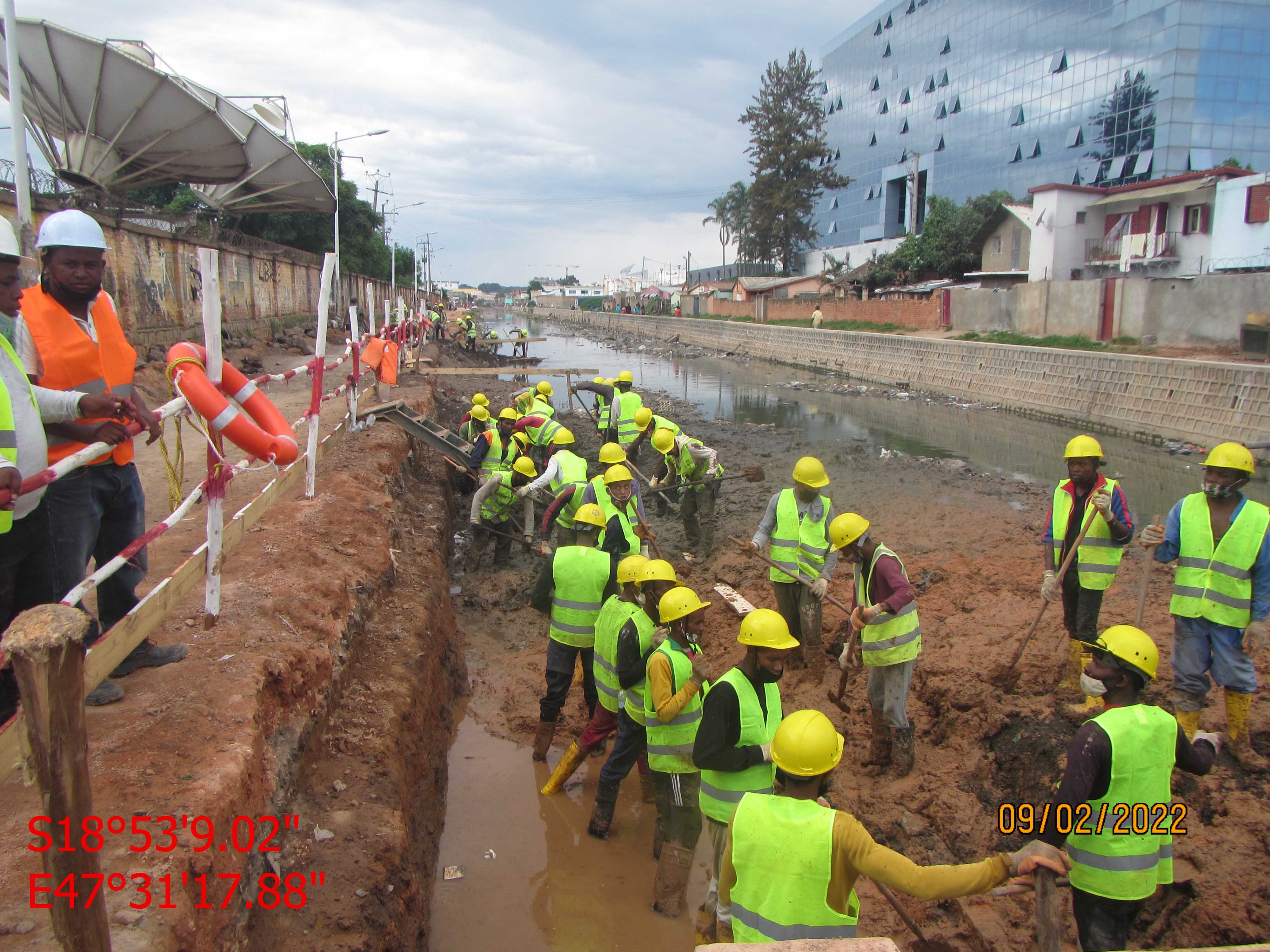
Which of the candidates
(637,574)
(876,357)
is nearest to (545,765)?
(637,574)

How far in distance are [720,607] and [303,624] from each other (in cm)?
464

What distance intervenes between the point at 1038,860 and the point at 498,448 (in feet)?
27.2

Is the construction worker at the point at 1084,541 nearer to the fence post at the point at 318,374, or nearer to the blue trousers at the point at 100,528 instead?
the blue trousers at the point at 100,528

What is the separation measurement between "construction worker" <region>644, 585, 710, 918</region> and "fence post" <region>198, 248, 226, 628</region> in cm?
227

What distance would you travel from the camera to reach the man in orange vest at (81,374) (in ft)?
10.0

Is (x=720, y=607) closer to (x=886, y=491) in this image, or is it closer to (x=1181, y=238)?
(x=886, y=491)

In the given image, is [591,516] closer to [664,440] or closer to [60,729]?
[60,729]

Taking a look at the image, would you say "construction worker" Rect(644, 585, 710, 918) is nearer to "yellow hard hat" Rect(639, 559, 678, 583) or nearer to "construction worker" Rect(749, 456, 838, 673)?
"yellow hard hat" Rect(639, 559, 678, 583)

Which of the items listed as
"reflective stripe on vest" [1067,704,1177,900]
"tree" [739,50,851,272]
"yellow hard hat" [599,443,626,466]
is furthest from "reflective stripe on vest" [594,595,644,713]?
"tree" [739,50,851,272]

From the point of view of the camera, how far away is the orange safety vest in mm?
3107

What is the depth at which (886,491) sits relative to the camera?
11773 millimetres

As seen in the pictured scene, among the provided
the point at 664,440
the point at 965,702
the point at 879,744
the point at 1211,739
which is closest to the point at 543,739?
the point at 879,744

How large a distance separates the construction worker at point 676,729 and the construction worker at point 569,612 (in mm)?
1026

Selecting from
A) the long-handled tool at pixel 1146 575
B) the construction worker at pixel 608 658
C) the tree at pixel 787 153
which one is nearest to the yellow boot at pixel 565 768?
the construction worker at pixel 608 658
